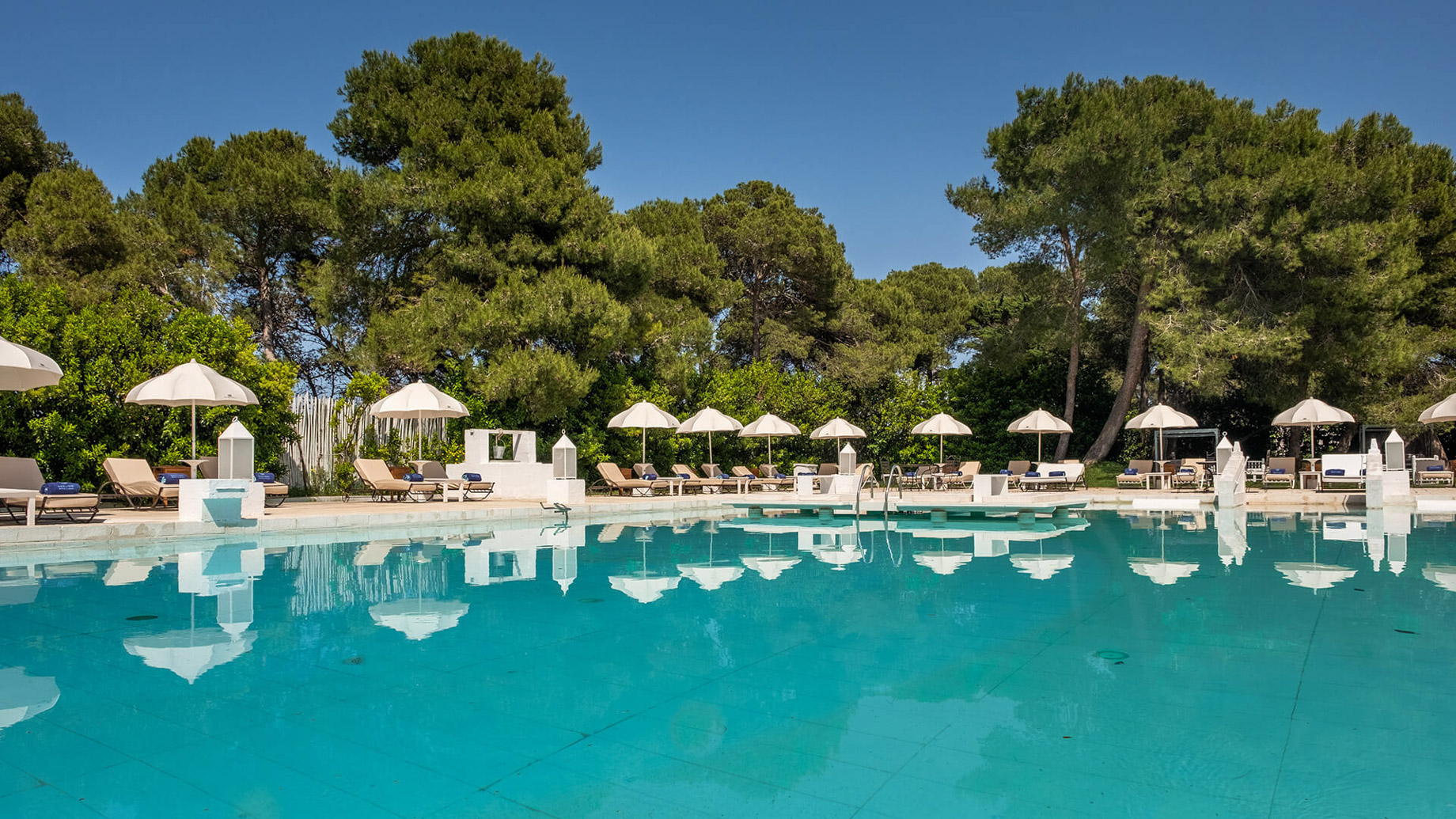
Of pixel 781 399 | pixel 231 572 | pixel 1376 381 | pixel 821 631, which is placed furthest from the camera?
pixel 781 399

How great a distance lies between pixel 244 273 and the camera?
764 inches

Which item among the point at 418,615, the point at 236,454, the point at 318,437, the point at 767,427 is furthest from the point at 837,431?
the point at 418,615

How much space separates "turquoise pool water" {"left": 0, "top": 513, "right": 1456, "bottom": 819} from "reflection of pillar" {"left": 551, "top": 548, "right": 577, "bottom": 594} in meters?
0.08

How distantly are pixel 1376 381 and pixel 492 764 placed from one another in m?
21.3

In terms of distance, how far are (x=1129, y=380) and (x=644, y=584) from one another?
1661cm

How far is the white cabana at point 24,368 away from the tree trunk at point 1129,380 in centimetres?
1876

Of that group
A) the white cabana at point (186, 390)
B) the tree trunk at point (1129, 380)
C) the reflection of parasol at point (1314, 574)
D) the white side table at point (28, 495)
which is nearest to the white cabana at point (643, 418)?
the white cabana at point (186, 390)

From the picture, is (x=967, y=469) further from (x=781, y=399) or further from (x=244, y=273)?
(x=244, y=273)

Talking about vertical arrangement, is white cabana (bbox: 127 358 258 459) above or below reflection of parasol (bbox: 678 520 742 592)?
above

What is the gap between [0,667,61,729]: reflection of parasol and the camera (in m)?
3.25

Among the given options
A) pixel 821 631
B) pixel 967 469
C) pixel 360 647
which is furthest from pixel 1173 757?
pixel 967 469

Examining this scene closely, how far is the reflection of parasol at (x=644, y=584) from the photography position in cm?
611

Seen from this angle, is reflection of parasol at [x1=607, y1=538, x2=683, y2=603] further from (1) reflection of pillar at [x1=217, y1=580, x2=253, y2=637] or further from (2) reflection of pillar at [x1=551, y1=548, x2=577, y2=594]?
(1) reflection of pillar at [x1=217, y1=580, x2=253, y2=637]

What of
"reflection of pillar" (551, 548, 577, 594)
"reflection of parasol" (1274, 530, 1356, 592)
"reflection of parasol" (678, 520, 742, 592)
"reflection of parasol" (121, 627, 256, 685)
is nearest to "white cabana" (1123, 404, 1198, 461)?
"reflection of parasol" (1274, 530, 1356, 592)
